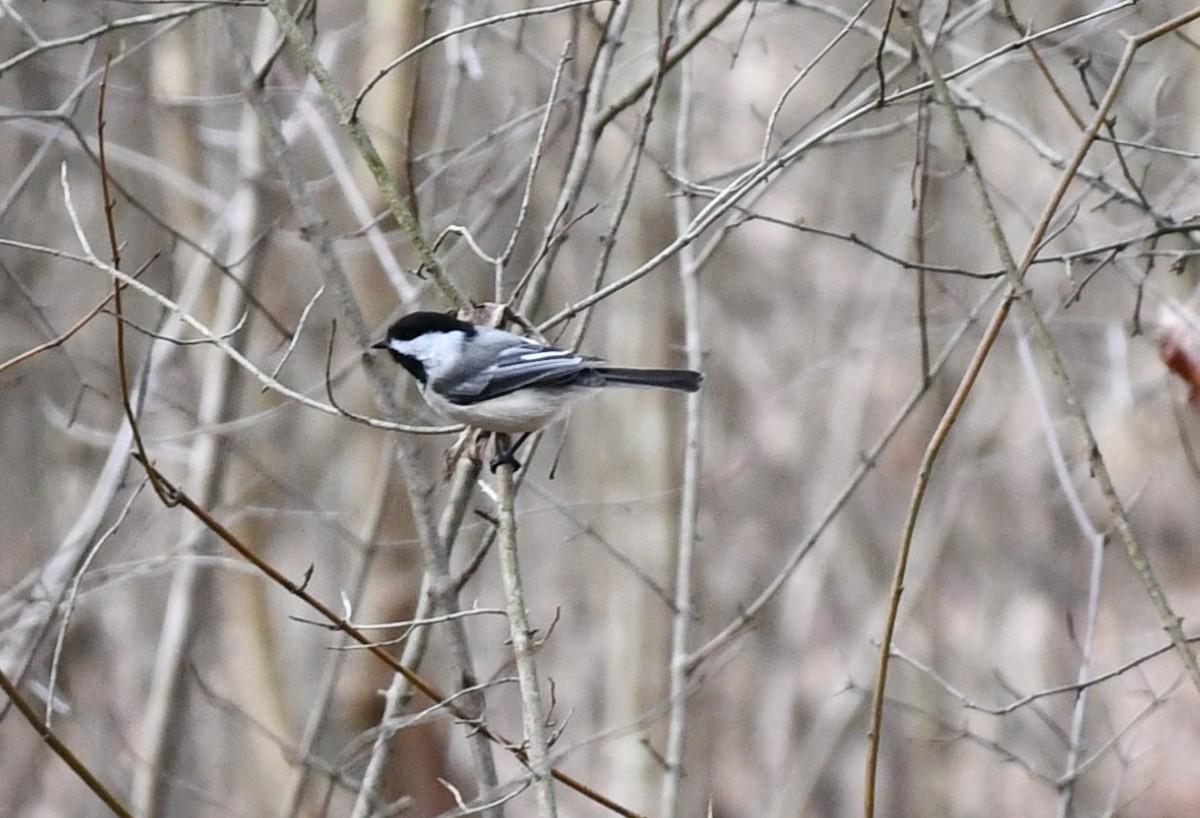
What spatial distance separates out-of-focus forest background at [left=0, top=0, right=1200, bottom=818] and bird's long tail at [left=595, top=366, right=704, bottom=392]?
25cm

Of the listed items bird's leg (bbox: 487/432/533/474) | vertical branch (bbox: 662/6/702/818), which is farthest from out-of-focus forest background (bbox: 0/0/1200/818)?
bird's leg (bbox: 487/432/533/474)

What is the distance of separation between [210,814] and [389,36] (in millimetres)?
6111

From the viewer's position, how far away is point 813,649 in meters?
9.77

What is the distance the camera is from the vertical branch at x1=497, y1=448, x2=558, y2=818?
86.9 inches

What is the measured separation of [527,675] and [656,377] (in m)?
1.18

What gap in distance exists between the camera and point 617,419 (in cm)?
616

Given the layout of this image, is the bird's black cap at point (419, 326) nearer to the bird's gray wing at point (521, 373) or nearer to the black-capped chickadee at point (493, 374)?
the black-capped chickadee at point (493, 374)

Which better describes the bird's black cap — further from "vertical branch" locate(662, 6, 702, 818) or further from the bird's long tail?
"vertical branch" locate(662, 6, 702, 818)

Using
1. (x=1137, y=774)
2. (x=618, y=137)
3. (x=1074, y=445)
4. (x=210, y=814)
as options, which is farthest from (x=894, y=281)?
(x=210, y=814)

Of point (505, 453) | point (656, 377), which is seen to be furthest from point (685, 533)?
point (505, 453)

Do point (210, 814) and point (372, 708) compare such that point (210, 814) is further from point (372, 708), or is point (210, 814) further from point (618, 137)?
point (618, 137)

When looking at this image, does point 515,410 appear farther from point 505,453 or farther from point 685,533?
point 685,533

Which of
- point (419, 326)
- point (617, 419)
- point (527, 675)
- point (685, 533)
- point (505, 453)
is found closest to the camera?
point (527, 675)

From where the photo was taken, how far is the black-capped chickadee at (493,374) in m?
3.25
